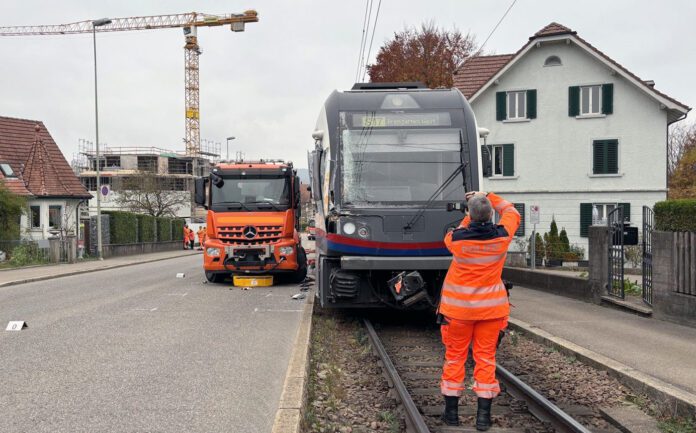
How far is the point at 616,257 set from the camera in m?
11.9

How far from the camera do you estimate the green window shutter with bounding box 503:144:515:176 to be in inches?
1208

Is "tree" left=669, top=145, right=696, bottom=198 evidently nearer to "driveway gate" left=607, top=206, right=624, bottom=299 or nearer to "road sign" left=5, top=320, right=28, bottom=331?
"driveway gate" left=607, top=206, right=624, bottom=299

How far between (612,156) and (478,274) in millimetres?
27063

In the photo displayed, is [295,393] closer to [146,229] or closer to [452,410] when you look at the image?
[452,410]

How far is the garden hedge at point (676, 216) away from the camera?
38.2 ft

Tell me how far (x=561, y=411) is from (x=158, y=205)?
58.6m

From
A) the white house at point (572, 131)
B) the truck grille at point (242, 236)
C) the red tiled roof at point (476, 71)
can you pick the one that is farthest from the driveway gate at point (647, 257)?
the red tiled roof at point (476, 71)

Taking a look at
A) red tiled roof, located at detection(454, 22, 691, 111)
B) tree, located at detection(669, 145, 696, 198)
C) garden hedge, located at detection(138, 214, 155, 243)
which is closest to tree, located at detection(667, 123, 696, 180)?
tree, located at detection(669, 145, 696, 198)

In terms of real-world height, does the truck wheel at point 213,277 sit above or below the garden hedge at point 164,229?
below

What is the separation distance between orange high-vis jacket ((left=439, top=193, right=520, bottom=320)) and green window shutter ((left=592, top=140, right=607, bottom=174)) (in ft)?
87.6

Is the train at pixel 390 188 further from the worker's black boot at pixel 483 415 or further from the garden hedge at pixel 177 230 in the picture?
the garden hedge at pixel 177 230

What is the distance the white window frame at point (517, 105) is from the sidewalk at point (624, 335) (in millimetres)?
19204

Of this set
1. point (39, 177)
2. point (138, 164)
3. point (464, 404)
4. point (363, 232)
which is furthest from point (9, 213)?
point (138, 164)

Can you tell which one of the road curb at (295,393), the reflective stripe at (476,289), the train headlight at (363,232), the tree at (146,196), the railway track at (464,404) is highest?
the tree at (146,196)
